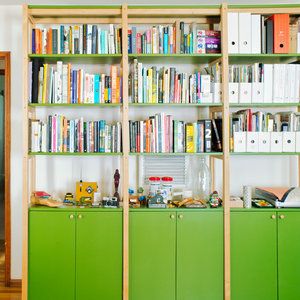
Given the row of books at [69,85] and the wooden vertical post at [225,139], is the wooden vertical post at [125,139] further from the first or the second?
the wooden vertical post at [225,139]

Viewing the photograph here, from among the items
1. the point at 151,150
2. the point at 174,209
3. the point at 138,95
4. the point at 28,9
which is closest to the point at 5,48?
the point at 28,9

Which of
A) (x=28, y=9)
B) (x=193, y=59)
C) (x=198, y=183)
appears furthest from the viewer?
(x=198, y=183)

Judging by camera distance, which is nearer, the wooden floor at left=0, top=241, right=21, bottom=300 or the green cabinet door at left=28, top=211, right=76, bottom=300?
the green cabinet door at left=28, top=211, right=76, bottom=300

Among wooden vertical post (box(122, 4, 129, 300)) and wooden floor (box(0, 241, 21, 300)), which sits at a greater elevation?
wooden vertical post (box(122, 4, 129, 300))

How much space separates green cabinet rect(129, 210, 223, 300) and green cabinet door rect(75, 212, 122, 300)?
0.12 metres

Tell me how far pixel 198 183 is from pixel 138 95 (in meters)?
0.98

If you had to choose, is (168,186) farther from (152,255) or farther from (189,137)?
(152,255)

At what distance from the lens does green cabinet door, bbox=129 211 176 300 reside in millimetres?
2623

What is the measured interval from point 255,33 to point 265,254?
1.73 metres

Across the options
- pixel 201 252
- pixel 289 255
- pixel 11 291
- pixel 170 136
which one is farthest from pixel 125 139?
pixel 11 291

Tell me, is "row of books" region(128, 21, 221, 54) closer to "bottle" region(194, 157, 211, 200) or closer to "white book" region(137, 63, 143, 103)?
"white book" region(137, 63, 143, 103)

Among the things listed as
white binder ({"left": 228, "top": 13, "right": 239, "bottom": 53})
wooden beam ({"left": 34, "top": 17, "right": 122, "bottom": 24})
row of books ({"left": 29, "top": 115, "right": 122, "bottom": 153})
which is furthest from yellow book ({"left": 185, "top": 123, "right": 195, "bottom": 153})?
wooden beam ({"left": 34, "top": 17, "right": 122, "bottom": 24})

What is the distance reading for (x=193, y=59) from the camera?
2.80 metres

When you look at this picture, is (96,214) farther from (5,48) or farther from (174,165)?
(5,48)
